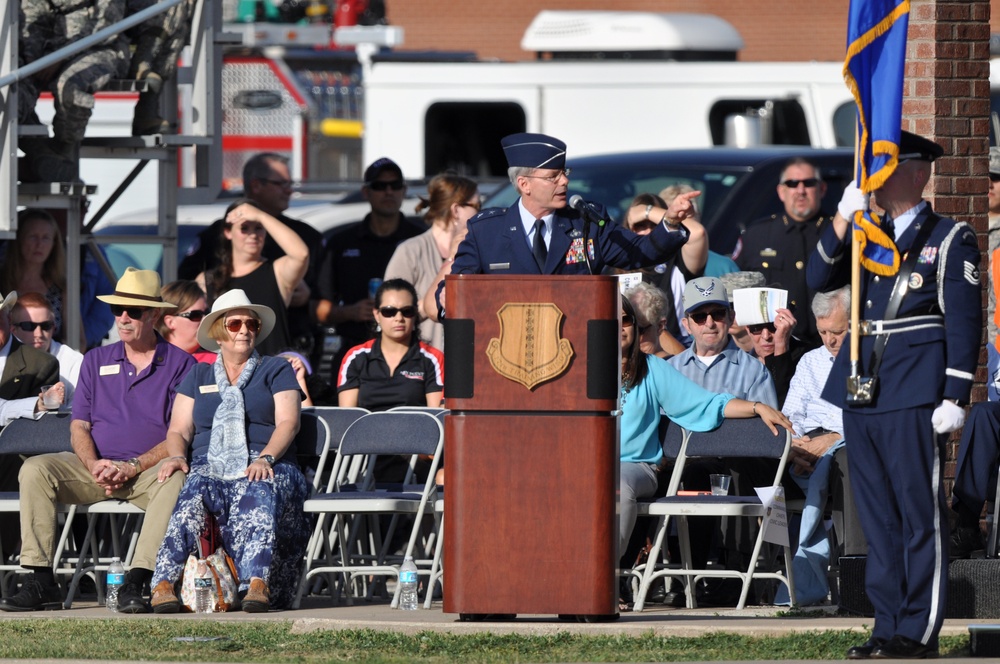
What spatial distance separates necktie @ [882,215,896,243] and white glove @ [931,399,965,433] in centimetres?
61

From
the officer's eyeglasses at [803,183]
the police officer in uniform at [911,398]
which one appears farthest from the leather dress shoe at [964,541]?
the officer's eyeglasses at [803,183]

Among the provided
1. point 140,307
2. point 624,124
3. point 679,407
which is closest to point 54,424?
point 140,307

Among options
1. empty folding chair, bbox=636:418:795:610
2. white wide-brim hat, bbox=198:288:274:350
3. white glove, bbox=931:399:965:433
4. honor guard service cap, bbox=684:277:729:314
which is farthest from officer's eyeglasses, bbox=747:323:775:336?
white glove, bbox=931:399:965:433

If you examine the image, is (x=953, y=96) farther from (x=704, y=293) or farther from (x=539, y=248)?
(x=539, y=248)

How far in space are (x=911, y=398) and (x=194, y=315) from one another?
4669 millimetres

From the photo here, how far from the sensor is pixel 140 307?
31.9ft

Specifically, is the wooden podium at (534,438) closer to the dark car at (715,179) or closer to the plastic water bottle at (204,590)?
the plastic water bottle at (204,590)

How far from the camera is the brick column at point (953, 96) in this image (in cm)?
845

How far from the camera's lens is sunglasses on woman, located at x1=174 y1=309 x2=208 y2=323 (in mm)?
10414

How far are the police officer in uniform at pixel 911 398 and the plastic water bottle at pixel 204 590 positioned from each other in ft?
10.1

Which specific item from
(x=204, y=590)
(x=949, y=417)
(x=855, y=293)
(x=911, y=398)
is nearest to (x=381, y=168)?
(x=204, y=590)

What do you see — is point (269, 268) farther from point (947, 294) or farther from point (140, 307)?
point (947, 294)

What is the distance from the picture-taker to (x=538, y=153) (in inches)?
312

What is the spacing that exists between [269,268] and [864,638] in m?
4.77
